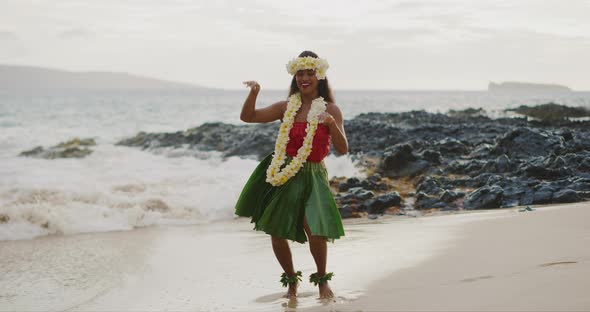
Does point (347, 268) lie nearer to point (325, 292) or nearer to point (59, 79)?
point (325, 292)

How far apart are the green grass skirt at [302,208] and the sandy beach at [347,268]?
1.49 feet

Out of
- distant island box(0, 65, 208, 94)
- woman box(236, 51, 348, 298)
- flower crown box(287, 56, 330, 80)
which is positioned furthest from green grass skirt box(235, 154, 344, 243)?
distant island box(0, 65, 208, 94)

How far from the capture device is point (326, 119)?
4594 millimetres

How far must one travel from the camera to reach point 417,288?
4484 mm

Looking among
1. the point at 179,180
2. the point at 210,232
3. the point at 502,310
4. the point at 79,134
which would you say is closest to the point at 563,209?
the point at 210,232

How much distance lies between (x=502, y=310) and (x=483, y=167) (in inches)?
393

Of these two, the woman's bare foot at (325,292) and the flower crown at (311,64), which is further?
the flower crown at (311,64)

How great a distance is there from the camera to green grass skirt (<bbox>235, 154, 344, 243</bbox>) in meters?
4.63

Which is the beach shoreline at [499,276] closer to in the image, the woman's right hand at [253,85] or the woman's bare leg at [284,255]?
the woman's bare leg at [284,255]

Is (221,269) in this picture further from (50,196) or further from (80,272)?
(50,196)

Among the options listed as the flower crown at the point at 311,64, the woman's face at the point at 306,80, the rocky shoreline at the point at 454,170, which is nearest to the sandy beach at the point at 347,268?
the woman's face at the point at 306,80

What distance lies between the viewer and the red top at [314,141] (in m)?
4.78

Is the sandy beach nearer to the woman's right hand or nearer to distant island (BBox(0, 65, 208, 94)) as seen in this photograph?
the woman's right hand

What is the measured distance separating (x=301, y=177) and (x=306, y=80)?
2.27ft
